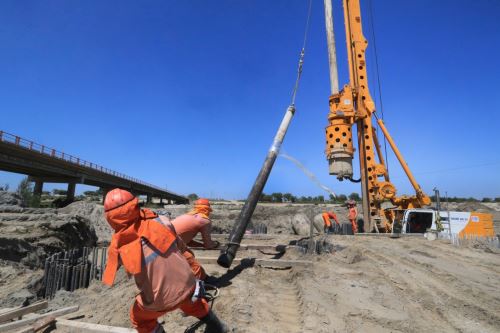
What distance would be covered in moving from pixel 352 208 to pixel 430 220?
10.7 ft

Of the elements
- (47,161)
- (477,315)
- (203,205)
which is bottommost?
(477,315)

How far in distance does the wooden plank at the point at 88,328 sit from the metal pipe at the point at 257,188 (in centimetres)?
299

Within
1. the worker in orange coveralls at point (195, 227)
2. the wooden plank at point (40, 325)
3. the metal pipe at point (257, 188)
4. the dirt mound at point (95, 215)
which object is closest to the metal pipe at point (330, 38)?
the metal pipe at point (257, 188)

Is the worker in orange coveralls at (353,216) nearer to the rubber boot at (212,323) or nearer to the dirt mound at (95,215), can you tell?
the dirt mound at (95,215)

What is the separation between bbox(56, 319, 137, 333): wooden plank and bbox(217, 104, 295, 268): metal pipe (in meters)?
2.99

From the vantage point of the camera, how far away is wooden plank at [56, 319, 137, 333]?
348cm

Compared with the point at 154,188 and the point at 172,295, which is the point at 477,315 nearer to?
the point at 172,295

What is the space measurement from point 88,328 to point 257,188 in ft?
15.0

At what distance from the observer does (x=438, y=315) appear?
15.4ft

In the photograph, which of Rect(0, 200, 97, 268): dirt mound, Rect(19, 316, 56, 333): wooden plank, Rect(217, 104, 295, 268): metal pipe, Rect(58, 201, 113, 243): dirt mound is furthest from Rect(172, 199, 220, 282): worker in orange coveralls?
Rect(58, 201, 113, 243): dirt mound

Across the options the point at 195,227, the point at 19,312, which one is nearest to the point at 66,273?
the point at 19,312

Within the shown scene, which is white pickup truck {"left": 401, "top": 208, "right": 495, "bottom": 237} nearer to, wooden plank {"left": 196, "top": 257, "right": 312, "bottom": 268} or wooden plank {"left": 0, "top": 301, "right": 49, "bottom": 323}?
wooden plank {"left": 196, "top": 257, "right": 312, "bottom": 268}

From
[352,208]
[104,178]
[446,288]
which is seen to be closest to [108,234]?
[352,208]

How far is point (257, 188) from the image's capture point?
24.6ft
